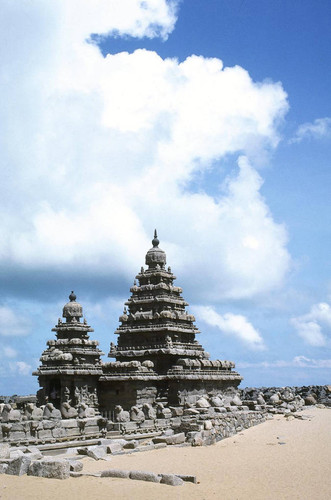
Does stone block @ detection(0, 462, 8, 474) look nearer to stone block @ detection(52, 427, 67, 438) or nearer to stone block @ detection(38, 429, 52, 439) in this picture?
stone block @ detection(38, 429, 52, 439)

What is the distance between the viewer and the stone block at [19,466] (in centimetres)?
1521

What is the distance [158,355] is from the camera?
3784 centimetres

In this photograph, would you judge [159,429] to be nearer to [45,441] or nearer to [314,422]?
[45,441]

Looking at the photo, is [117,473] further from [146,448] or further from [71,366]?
[71,366]

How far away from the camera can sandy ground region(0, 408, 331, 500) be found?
13320mm

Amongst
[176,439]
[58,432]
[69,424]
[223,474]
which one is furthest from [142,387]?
[223,474]

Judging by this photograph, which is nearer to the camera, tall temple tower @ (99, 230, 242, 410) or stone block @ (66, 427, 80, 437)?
stone block @ (66, 427, 80, 437)

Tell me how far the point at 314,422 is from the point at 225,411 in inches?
219

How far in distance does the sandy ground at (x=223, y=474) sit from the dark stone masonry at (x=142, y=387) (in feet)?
6.87

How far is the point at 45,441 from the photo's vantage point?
2295 cm

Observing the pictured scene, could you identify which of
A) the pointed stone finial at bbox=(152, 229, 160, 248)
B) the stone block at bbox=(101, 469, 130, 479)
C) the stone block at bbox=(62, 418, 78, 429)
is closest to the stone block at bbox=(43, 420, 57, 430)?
the stone block at bbox=(62, 418, 78, 429)

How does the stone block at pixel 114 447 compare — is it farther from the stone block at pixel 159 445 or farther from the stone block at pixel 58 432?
the stone block at pixel 58 432

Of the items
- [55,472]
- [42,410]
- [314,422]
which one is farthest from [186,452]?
[314,422]

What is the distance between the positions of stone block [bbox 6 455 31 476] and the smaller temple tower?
63.3 feet
